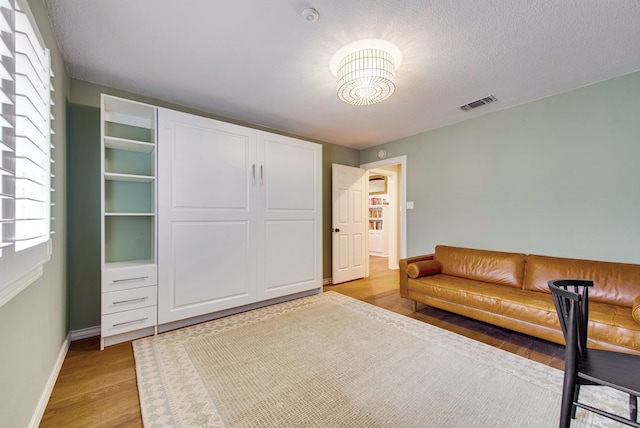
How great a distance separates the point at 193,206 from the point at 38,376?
5.26ft

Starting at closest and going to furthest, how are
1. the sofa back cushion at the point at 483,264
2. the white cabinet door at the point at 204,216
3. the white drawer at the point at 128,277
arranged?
the white drawer at the point at 128,277, the white cabinet door at the point at 204,216, the sofa back cushion at the point at 483,264

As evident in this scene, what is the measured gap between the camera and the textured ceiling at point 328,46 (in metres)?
1.64

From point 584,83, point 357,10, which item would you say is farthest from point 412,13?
point 584,83

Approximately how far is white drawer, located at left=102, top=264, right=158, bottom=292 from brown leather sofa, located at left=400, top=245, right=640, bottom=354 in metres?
2.71

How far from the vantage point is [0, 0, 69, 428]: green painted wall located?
1.11 meters

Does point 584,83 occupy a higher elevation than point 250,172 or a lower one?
higher

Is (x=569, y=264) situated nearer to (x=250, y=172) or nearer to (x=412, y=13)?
(x=412, y=13)

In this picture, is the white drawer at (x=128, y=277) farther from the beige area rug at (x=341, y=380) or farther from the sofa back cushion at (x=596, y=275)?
the sofa back cushion at (x=596, y=275)

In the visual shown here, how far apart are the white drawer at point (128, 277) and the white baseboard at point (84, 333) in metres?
0.62

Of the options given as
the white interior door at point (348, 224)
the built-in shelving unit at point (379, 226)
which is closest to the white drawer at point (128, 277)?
the white interior door at point (348, 224)

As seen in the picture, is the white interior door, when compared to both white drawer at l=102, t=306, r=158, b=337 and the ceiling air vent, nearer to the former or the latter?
the ceiling air vent

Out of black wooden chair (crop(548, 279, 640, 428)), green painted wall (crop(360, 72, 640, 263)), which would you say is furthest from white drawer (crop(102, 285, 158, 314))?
green painted wall (crop(360, 72, 640, 263))

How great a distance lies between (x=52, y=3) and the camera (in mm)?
1602

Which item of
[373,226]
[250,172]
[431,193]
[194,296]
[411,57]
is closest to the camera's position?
[411,57]
